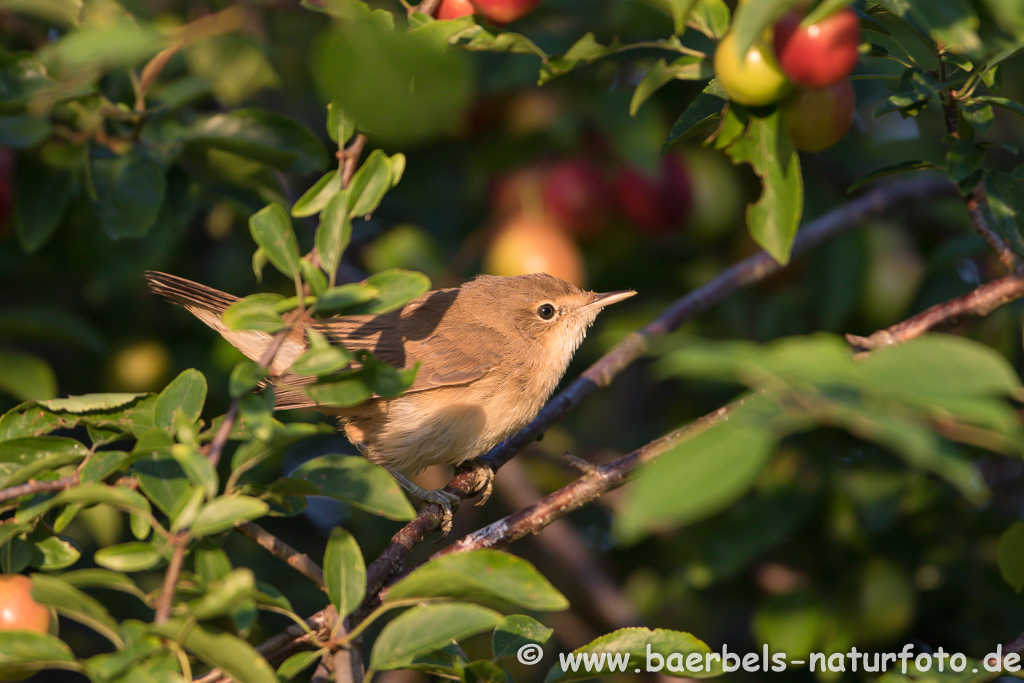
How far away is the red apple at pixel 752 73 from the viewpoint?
2082 mm

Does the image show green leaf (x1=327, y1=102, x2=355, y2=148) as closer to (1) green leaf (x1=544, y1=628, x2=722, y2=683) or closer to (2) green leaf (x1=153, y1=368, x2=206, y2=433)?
(2) green leaf (x1=153, y1=368, x2=206, y2=433)

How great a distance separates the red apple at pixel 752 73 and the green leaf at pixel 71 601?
1853mm

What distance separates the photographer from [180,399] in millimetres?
2193

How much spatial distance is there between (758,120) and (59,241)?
3371 millimetres

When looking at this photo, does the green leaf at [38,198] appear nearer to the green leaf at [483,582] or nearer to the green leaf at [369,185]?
the green leaf at [369,185]

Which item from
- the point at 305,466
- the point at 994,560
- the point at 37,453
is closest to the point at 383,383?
the point at 305,466

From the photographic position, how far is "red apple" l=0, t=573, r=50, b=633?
83.6 inches

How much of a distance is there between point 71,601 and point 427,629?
2.28 feet

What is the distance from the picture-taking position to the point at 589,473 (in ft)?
9.46

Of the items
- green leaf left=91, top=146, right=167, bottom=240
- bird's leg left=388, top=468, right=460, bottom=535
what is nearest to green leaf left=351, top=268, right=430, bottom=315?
green leaf left=91, top=146, right=167, bottom=240

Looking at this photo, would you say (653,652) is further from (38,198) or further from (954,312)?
(38,198)

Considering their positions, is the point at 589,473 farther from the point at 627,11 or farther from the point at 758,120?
the point at 627,11

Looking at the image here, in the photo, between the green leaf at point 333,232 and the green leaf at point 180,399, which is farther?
the green leaf at point 180,399

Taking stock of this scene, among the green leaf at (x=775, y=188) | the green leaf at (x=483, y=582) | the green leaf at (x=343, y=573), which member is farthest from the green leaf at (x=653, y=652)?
the green leaf at (x=775, y=188)
